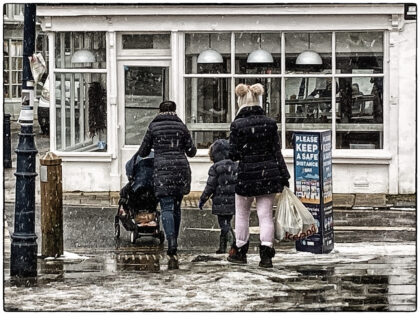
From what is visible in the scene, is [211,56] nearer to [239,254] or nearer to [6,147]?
[6,147]

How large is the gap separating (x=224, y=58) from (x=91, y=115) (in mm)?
2499

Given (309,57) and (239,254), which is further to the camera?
(309,57)

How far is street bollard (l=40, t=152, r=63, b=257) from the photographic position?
39.1ft

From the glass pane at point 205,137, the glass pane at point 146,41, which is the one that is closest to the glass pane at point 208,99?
the glass pane at point 205,137

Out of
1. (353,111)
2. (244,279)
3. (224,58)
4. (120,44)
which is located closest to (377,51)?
(353,111)

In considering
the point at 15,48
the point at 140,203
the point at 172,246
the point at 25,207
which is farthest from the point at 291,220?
the point at 15,48

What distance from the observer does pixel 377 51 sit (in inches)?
706

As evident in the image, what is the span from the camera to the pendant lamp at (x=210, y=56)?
59.2 ft

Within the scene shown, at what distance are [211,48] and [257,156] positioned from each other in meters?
7.37

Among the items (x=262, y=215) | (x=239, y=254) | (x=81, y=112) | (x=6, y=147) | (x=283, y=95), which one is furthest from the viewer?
(x=6, y=147)

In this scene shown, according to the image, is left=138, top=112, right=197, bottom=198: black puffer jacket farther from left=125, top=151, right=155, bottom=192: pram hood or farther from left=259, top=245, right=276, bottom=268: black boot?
left=259, top=245, right=276, bottom=268: black boot

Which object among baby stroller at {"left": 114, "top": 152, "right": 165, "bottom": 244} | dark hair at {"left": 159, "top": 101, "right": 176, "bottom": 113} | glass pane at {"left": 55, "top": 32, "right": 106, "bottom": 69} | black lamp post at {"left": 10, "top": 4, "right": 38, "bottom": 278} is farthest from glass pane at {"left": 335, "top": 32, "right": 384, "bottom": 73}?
black lamp post at {"left": 10, "top": 4, "right": 38, "bottom": 278}

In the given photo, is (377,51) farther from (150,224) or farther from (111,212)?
(150,224)

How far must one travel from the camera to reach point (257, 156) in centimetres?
1099
